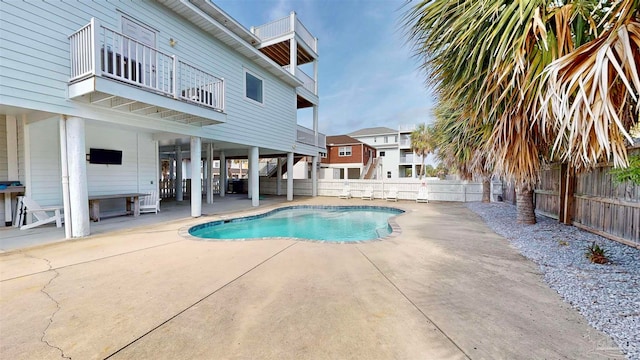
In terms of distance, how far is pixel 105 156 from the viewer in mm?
8297

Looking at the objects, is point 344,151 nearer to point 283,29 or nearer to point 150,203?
point 283,29

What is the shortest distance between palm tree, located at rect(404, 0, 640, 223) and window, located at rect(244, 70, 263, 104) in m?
8.34

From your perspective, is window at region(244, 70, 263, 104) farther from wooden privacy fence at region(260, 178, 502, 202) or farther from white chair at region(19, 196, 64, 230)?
wooden privacy fence at region(260, 178, 502, 202)

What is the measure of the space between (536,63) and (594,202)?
5.31 m

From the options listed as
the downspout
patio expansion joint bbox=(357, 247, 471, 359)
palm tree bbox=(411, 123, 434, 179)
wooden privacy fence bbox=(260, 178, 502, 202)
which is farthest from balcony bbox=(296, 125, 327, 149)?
palm tree bbox=(411, 123, 434, 179)

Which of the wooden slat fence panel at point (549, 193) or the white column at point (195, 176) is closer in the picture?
the wooden slat fence panel at point (549, 193)

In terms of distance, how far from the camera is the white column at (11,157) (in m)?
6.75

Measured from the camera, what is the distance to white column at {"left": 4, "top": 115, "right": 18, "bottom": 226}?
6754 millimetres

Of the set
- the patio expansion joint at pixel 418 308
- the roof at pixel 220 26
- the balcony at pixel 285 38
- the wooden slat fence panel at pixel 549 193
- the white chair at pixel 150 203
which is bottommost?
the patio expansion joint at pixel 418 308

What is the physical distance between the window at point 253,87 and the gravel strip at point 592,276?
1034 cm

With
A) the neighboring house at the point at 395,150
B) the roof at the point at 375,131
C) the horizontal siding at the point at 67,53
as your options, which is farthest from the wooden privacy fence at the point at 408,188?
the roof at the point at 375,131

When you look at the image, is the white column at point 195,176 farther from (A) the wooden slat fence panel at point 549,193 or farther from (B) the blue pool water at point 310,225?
(A) the wooden slat fence panel at point 549,193

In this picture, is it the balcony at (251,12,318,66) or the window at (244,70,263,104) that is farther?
the balcony at (251,12,318,66)

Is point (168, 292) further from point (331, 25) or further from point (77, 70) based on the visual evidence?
point (331, 25)
